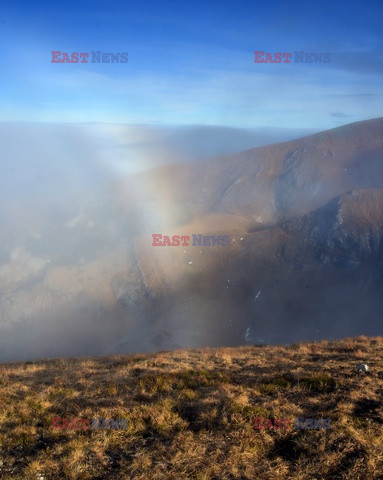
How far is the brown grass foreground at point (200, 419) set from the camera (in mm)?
6941

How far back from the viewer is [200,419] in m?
8.77

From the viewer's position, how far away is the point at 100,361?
16844 mm

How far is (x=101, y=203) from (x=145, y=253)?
23739mm

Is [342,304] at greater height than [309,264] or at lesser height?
lesser

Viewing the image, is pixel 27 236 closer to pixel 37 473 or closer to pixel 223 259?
pixel 223 259

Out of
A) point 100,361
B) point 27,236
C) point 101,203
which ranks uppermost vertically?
point 101,203

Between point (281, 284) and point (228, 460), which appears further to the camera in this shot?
point (281, 284)

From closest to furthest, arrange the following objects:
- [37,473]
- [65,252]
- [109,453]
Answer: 1. [37,473]
2. [109,453]
3. [65,252]

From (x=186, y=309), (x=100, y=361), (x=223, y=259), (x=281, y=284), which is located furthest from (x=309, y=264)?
(x=100, y=361)

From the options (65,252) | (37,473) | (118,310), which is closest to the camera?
(37,473)

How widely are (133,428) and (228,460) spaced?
269 cm

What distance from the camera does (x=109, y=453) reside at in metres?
7.56

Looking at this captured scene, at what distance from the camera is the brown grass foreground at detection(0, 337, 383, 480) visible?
22.8 feet

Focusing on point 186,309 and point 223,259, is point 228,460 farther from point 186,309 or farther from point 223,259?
→ point 223,259
